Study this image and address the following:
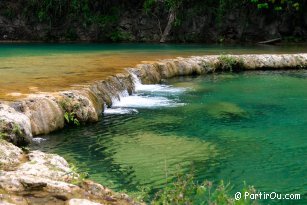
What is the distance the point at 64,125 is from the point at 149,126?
1.55m

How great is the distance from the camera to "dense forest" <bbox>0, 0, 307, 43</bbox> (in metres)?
30.2

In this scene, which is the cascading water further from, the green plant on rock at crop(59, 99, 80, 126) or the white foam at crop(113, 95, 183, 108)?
the green plant on rock at crop(59, 99, 80, 126)

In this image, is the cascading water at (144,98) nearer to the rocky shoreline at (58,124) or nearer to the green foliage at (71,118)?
the rocky shoreline at (58,124)

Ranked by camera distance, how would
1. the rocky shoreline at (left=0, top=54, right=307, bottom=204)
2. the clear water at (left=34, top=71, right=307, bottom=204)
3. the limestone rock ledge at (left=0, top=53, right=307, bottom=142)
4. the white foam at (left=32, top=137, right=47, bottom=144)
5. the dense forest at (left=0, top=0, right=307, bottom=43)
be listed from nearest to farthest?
the rocky shoreline at (left=0, top=54, right=307, bottom=204), the clear water at (left=34, top=71, right=307, bottom=204), the limestone rock ledge at (left=0, top=53, right=307, bottom=142), the white foam at (left=32, top=137, right=47, bottom=144), the dense forest at (left=0, top=0, right=307, bottom=43)

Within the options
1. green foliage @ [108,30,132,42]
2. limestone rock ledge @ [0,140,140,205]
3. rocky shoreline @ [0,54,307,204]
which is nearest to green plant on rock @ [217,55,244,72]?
rocky shoreline @ [0,54,307,204]

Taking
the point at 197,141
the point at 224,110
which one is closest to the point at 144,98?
the point at 224,110

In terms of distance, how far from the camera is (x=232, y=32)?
3073 centimetres

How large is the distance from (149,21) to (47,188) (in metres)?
28.4

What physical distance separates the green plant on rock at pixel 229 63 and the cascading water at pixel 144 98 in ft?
14.9

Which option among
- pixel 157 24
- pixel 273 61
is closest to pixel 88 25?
pixel 157 24

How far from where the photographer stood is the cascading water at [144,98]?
35.0ft

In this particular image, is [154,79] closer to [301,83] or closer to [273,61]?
[301,83]

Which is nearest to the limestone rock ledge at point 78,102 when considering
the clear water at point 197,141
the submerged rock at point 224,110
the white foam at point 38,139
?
the white foam at point 38,139

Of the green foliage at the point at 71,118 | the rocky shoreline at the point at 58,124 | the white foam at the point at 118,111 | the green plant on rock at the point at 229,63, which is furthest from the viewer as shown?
the green plant on rock at the point at 229,63
